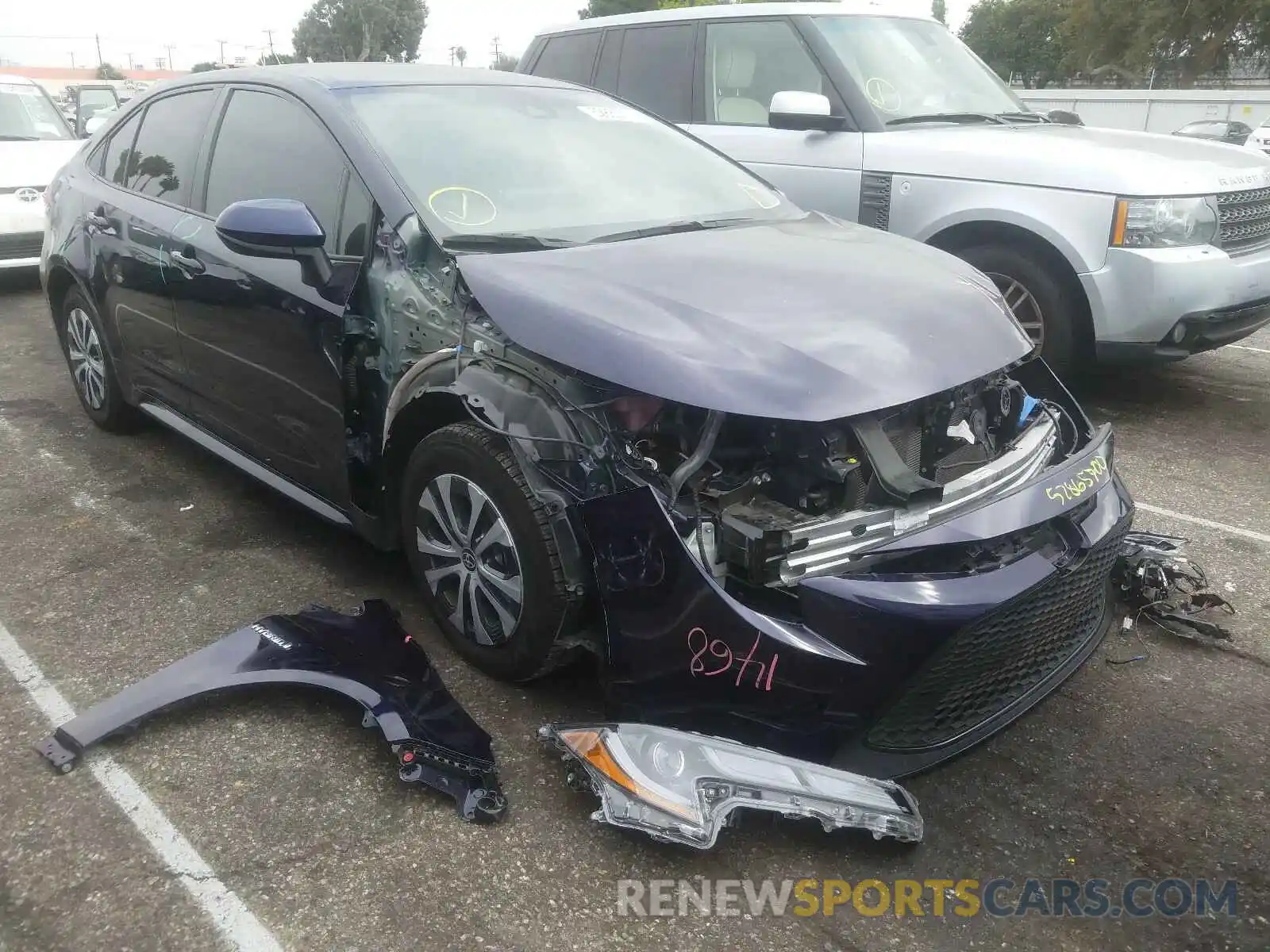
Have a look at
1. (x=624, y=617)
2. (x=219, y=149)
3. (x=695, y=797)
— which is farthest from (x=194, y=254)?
(x=695, y=797)

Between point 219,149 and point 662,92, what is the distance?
3388 mm

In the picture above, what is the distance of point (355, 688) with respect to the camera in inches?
104

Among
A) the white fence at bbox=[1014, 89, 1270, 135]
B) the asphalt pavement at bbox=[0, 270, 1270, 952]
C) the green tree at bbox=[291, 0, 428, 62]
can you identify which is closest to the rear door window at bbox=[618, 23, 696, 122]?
the asphalt pavement at bbox=[0, 270, 1270, 952]

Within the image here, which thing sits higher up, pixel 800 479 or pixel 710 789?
pixel 800 479

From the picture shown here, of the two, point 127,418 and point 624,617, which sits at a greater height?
point 624,617

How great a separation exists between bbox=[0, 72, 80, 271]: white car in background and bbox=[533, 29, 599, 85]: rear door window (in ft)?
12.9

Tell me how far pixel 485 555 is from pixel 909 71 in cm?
445

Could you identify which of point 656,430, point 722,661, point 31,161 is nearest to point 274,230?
point 656,430

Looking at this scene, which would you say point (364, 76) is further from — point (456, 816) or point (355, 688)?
point (456, 816)

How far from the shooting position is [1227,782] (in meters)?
2.56

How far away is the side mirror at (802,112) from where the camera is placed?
5258 millimetres

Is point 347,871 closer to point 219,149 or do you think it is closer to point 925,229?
point 219,149

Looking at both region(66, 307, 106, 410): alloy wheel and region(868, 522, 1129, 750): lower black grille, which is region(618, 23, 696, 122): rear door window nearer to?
region(66, 307, 106, 410): alloy wheel

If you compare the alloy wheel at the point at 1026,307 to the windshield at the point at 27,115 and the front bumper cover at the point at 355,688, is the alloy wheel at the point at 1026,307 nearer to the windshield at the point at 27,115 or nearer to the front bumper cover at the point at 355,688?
the front bumper cover at the point at 355,688
